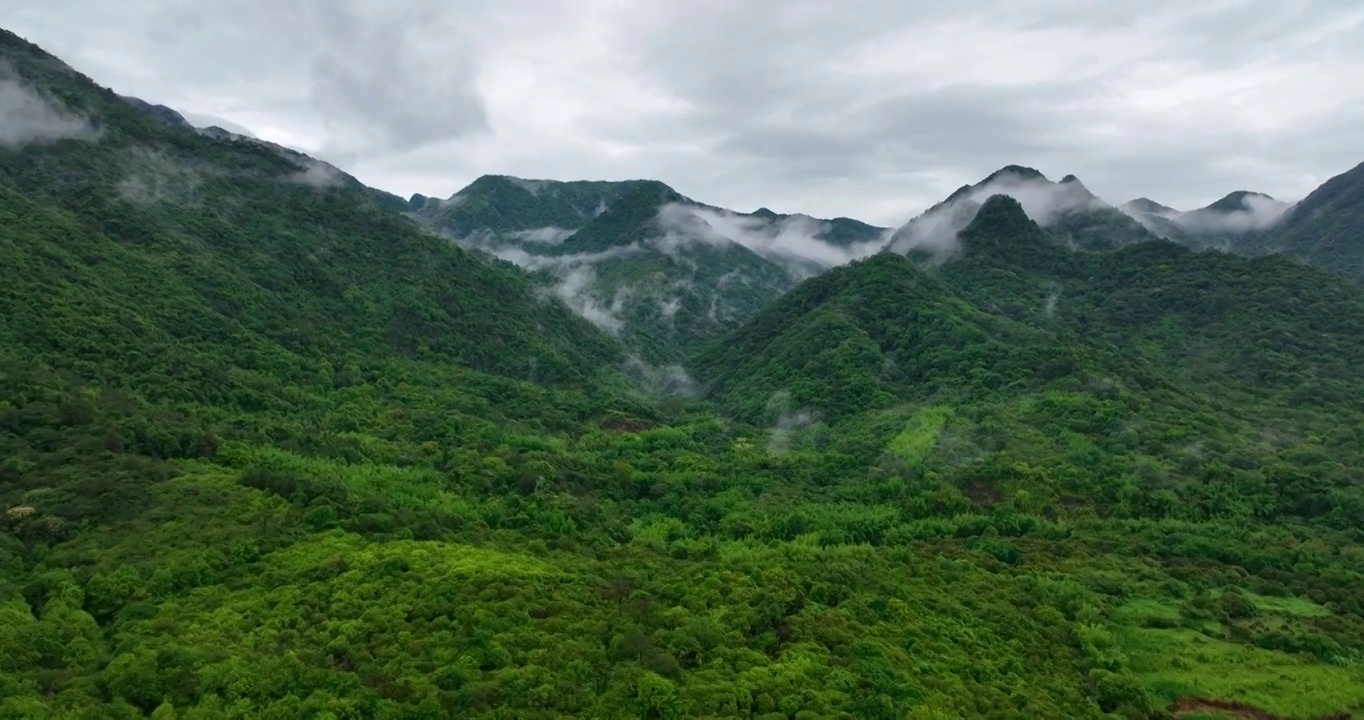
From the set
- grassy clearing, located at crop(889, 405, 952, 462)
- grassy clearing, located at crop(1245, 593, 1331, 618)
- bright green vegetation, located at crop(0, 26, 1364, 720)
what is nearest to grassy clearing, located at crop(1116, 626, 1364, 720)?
bright green vegetation, located at crop(0, 26, 1364, 720)

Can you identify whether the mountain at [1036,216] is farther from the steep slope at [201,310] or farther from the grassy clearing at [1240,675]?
the grassy clearing at [1240,675]

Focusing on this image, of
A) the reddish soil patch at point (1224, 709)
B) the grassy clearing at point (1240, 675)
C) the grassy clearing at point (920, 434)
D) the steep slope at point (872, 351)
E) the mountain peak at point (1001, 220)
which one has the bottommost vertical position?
the reddish soil patch at point (1224, 709)

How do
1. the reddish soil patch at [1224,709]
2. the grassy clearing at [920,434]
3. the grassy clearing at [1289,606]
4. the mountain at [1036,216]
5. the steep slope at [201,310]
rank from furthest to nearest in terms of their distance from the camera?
the mountain at [1036,216], the grassy clearing at [920,434], the steep slope at [201,310], the grassy clearing at [1289,606], the reddish soil patch at [1224,709]

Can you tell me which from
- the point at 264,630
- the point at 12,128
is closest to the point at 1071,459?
the point at 264,630

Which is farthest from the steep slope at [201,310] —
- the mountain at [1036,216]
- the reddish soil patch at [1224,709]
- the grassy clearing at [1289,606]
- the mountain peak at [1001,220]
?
the mountain at [1036,216]

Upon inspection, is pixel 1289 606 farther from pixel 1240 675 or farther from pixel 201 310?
pixel 201 310

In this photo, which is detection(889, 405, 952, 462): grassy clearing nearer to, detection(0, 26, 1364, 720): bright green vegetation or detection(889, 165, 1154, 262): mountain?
detection(0, 26, 1364, 720): bright green vegetation
